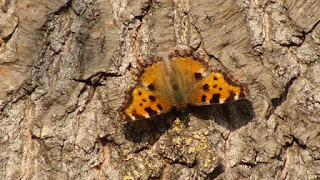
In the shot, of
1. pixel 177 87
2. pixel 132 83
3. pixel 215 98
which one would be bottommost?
pixel 177 87

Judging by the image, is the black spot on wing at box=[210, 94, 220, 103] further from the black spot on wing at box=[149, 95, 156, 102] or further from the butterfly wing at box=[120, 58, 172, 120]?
the black spot on wing at box=[149, 95, 156, 102]

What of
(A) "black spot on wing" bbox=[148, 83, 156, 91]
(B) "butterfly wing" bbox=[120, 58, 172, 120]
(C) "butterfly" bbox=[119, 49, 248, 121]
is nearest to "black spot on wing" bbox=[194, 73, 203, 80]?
(C) "butterfly" bbox=[119, 49, 248, 121]

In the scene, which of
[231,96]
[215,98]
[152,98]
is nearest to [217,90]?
[215,98]

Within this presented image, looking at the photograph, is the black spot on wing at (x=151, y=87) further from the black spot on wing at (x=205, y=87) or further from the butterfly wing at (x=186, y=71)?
the black spot on wing at (x=205, y=87)

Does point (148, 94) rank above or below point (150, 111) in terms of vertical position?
below

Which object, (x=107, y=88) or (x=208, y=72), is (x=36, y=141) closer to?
(x=107, y=88)

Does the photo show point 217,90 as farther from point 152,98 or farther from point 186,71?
point 152,98

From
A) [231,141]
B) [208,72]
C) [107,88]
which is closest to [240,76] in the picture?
[208,72]

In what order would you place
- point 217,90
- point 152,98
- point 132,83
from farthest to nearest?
point 152,98
point 217,90
point 132,83
